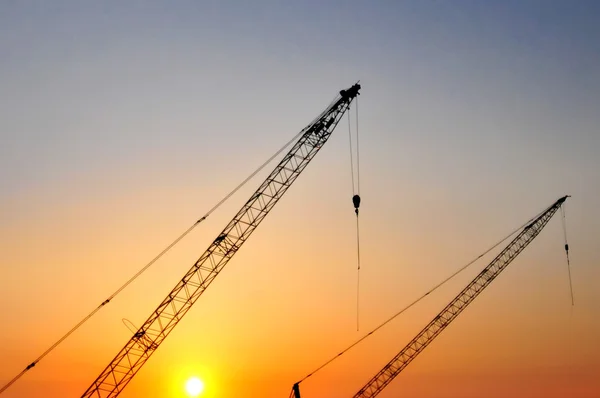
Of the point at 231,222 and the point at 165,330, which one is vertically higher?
the point at 231,222

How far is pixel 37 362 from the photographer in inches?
2311

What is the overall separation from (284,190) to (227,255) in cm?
1050

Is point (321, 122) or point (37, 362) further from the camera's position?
point (321, 122)

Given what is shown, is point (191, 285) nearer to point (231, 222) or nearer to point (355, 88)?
point (231, 222)

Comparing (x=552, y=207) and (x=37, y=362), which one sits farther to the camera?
(x=552, y=207)

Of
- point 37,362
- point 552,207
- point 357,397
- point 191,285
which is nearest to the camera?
point 37,362

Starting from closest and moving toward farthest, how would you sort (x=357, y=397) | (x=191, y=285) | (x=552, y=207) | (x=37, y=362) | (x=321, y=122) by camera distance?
(x=37, y=362), (x=191, y=285), (x=321, y=122), (x=552, y=207), (x=357, y=397)

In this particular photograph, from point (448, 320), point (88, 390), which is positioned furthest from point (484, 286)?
point (88, 390)

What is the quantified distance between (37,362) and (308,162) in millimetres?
37554

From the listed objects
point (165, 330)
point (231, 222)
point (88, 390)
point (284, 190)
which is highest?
point (284, 190)

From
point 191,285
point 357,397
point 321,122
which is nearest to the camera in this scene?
point 191,285

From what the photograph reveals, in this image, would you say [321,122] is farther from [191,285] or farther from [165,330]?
[165,330]

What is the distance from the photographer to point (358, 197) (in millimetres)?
62281

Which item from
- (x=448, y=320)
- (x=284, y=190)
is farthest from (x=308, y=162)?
(x=448, y=320)
